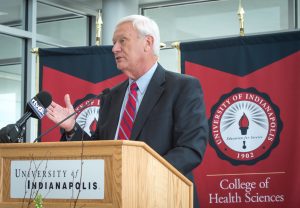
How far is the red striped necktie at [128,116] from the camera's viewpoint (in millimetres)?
2943

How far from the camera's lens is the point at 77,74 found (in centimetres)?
589

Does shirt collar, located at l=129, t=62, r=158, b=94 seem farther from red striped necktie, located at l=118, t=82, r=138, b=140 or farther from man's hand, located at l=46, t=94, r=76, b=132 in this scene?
man's hand, located at l=46, t=94, r=76, b=132

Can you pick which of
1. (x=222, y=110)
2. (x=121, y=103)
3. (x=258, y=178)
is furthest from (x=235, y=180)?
(x=121, y=103)

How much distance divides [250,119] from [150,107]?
2.45 m

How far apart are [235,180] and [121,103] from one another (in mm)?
2257

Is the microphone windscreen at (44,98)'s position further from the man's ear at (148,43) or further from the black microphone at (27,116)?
the man's ear at (148,43)

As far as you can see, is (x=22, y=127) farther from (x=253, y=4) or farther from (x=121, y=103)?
(x=253, y=4)

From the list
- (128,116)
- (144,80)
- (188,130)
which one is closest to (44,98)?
(128,116)

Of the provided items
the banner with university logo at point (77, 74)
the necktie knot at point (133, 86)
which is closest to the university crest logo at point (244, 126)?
the banner with university logo at point (77, 74)

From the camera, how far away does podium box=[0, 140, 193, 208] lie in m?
2.19

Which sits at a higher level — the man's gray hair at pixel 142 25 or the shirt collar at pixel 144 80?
the man's gray hair at pixel 142 25

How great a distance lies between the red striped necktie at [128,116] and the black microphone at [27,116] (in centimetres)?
37

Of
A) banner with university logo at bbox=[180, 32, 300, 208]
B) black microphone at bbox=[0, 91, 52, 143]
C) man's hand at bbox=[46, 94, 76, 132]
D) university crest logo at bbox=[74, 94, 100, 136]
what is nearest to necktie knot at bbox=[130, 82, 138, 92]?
man's hand at bbox=[46, 94, 76, 132]

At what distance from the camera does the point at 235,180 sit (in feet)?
16.8
